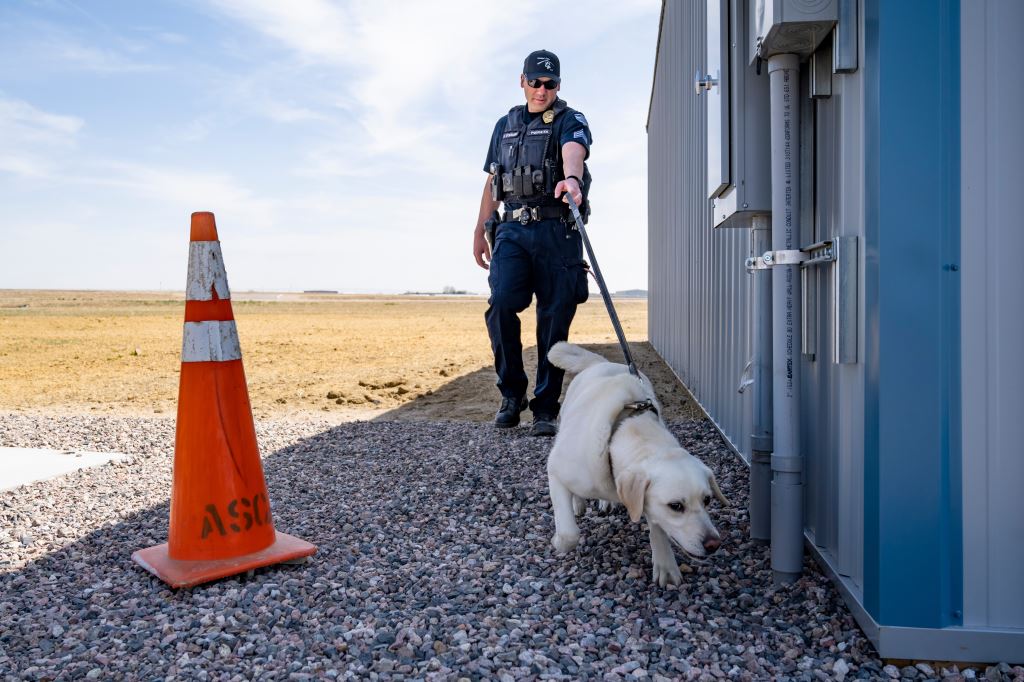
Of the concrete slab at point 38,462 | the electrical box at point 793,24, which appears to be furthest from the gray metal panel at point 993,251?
the concrete slab at point 38,462

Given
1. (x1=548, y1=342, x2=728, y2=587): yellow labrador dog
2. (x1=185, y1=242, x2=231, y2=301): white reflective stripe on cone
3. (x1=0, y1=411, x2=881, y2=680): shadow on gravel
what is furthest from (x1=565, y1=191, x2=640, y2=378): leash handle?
(x1=185, y1=242, x2=231, y2=301): white reflective stripe on cone

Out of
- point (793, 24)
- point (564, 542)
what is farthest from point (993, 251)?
point (564, 542)

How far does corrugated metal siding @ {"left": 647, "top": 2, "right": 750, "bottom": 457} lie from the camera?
4.73 meters

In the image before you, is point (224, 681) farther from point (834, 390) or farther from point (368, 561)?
point (834, 390)

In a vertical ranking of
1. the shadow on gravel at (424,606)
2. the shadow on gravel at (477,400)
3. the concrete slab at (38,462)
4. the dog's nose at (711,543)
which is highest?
the dog's nose at (711,543)

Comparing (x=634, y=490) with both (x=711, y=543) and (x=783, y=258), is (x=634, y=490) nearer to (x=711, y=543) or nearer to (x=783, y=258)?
(x=711, y=543)

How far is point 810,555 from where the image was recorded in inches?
119

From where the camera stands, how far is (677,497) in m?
2.63

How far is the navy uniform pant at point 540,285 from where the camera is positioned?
17.7ft

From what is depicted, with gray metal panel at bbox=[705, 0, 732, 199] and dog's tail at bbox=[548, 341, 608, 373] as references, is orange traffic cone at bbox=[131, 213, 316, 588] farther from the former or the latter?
gray metal panel at bbox=[705, 0, 732, 199]

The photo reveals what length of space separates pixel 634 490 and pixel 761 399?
0.77 meters

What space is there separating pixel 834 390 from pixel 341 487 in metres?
2.71

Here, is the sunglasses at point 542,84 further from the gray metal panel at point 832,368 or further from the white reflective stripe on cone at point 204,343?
the white reflective stripe on cone at point 204,343

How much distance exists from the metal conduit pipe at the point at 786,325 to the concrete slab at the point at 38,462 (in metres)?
4.03
